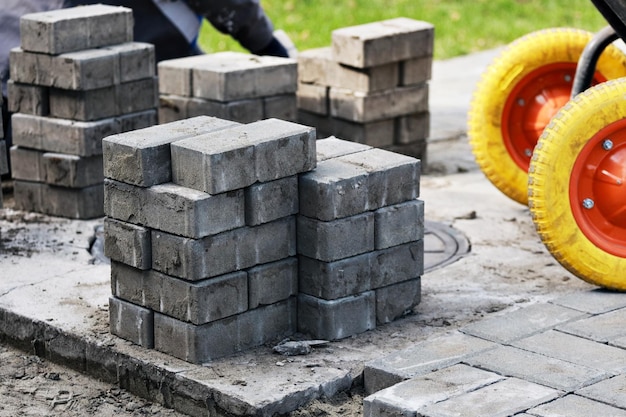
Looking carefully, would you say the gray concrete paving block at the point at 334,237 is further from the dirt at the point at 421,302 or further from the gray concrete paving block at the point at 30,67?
the gray concrete paving block at the point at 30,67

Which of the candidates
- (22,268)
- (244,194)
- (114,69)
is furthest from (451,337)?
(114,69)

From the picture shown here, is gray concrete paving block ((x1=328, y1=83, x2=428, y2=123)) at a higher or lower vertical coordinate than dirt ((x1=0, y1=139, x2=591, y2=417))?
higher

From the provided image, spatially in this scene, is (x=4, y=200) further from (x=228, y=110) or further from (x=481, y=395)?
(x=481, y=395)

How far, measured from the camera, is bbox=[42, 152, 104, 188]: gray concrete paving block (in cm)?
738

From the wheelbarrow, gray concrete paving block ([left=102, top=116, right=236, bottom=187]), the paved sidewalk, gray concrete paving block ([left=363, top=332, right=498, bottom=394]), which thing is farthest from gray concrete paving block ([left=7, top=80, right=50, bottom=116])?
gray concrete paving block ([left=363, top=332, right=498, bottom=394])

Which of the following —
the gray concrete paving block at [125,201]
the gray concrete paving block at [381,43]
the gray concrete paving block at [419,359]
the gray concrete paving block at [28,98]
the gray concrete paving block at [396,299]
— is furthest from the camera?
the gray concrete paving block at [381,43]

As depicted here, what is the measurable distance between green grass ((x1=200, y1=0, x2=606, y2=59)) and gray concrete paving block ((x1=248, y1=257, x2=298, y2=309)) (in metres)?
6.72

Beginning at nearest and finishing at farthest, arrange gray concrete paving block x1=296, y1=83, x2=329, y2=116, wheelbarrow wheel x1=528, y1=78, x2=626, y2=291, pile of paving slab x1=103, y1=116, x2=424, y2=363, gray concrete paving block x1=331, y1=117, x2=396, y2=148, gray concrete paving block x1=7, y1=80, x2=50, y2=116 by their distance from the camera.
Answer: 1. pile of paving slab x1=103, y1=116, x2=424, y2=363
2. wheelbarrow wheel x1=528, y1=78, x2=626, y2=291
3. gray concrete paving block x1=7, y1=80, x2=50, y2=116
4. gray concrete paving block x1=331, y1=117, x2=396, y2=148
5. gray concrete paving block x1=296, y1=83, x2=329, y2=116

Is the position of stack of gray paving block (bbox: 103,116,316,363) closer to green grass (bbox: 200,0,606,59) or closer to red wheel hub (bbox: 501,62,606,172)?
red wheel hub (bbox: 501,62,606,172)

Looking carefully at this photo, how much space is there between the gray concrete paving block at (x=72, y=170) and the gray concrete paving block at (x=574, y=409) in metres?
3.52

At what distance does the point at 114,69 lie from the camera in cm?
735

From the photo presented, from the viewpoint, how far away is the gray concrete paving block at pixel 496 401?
469 cm

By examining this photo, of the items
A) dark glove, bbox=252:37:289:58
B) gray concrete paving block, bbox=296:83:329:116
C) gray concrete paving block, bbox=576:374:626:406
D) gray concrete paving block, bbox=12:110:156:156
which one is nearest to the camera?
gray concrete paving block, bbox=576:374:626:406

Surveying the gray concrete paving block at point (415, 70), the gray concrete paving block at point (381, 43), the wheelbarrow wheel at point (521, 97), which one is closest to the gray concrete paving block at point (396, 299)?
the wheelbarrow wheel at point (521, 97)
